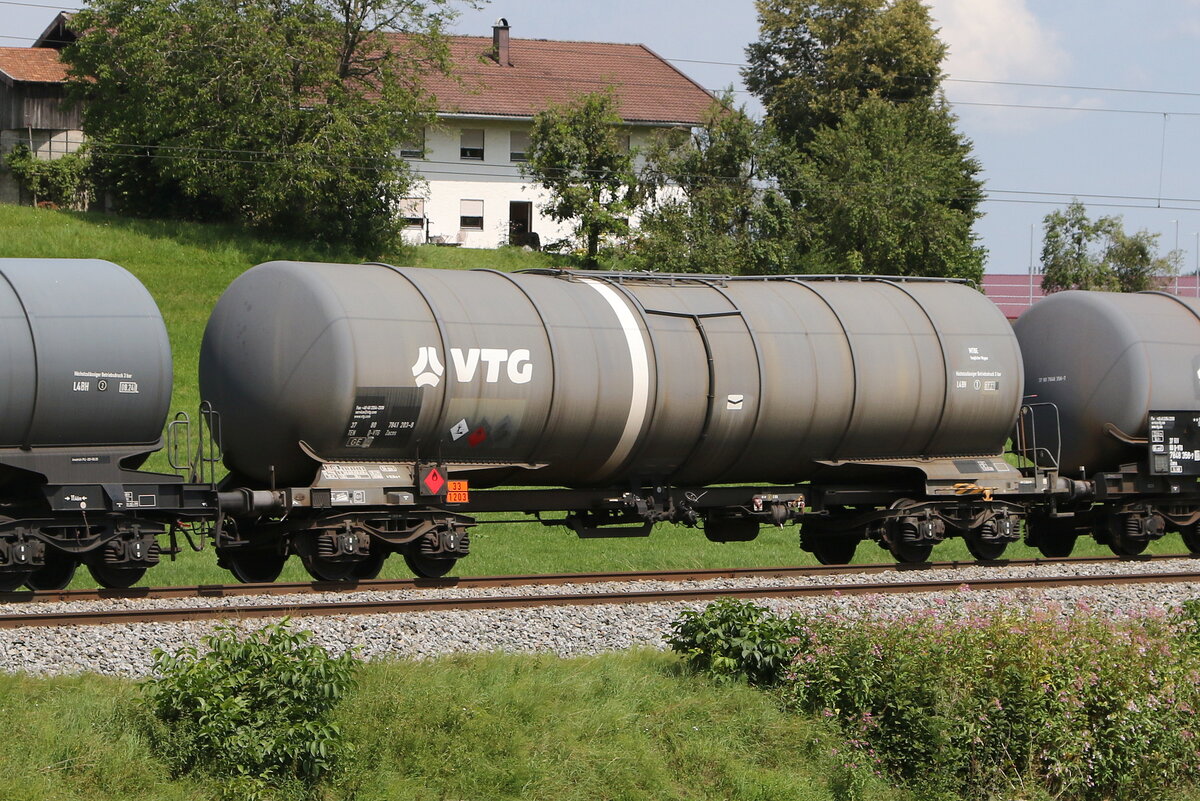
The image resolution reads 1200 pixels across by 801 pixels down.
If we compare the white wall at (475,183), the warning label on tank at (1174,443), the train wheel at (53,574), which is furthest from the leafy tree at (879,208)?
the train wheel at (53,574)

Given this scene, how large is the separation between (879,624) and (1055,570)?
8023mm

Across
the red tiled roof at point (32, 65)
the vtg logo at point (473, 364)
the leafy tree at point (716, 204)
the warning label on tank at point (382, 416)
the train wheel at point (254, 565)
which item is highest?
the red tiled roof at point (32, 65)

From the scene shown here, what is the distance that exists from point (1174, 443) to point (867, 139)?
94.5 ft

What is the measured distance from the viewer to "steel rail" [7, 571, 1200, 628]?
496 inches

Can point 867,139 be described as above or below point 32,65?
below

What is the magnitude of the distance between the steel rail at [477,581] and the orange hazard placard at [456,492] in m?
1.07

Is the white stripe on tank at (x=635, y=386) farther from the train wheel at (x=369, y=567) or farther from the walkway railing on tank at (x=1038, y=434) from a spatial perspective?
the walkway railing on tank at (x=1038, y=434)

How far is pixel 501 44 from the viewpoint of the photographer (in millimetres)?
62406

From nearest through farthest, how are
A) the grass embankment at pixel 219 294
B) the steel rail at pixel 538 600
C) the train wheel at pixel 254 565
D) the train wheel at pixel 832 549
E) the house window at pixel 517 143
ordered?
1. the steel rail at pixel 538 600
2. the train wheel at pixel 254 565
3. the train wheel at pixel 832 549
4. the grass embankment at pixel 219 294
5. the house window at pixel 517 143

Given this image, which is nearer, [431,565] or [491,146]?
[431,565]

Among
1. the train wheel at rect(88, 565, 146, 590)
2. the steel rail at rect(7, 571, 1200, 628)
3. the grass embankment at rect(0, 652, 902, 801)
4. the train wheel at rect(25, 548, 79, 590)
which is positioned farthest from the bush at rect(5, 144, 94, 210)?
the grass embankment at rect(0, 652, 902, 801)

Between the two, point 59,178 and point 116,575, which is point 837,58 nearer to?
point 59,178

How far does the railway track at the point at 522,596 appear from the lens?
1280cm

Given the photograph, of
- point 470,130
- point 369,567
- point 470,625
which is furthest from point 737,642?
point 470,130
